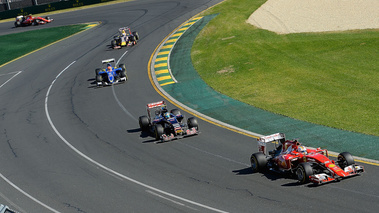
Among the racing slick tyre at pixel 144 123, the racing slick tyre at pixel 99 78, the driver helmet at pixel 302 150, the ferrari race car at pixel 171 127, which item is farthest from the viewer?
the racing slick tyre at pixel 99 78

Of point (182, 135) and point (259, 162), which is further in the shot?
point (182, 135)

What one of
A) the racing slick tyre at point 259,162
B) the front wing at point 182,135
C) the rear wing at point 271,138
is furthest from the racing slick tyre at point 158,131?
the racing slick tyre at point 259,162

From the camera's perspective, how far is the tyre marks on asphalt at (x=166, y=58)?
4493 cm

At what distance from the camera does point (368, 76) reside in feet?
130

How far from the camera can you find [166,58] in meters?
51.7

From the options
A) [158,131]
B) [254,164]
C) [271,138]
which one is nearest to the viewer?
[254,164]

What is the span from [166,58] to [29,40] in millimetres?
26158

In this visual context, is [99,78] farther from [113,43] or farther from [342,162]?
[342,162]

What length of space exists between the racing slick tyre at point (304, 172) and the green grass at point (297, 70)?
7.83 m

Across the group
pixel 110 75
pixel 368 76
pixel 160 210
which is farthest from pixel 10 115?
pixel 368 76

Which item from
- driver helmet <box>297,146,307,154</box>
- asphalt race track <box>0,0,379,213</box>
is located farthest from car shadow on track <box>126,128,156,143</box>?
driver helmet <box>297,146,307,154</box>

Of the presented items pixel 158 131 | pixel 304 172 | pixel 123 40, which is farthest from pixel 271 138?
pixel 123 40

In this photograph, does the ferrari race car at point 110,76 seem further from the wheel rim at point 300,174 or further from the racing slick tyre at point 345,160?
the racing slick tyre at point 345,160

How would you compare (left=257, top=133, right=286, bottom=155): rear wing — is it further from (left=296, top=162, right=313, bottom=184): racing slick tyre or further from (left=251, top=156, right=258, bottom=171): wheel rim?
(left=296, top=162, right=313, bottom=184): racing slick tyre
